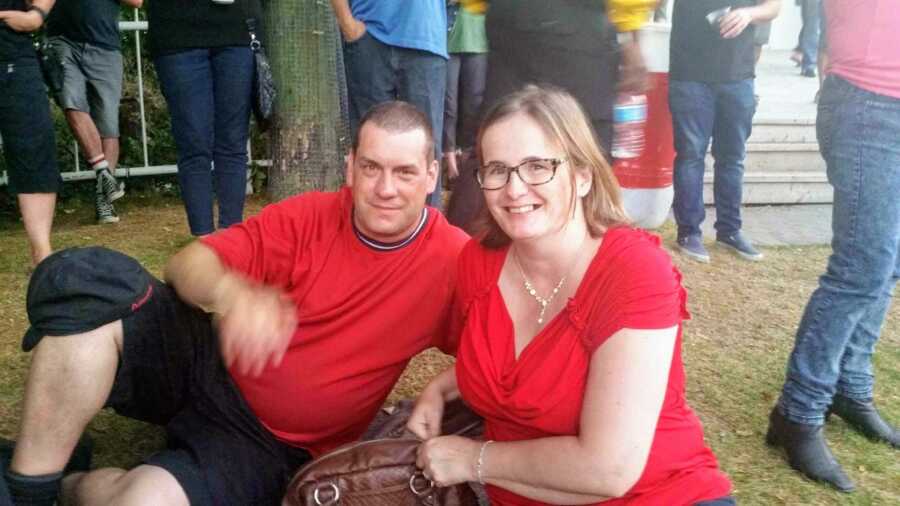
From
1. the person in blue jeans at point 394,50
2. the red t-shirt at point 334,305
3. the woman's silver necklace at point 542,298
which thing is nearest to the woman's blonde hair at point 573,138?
the woman's silver necklace at point 542,298

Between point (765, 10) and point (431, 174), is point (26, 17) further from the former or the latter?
point (765, 10)

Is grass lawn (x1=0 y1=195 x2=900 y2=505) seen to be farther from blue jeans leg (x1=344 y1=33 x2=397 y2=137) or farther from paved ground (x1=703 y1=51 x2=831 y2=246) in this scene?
blue jeans leg (x1=344 y1=33 x2=397 y2=137)

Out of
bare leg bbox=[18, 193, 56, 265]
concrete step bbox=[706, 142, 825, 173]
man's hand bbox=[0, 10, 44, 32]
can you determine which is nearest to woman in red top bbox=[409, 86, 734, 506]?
man's hand bbox=[0, 10, 44, 32]

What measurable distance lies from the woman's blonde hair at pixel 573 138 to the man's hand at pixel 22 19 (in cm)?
259

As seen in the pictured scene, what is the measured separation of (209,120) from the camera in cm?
419

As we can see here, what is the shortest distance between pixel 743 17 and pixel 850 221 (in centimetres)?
259

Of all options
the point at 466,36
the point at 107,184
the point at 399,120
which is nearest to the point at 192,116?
the point at 107,184

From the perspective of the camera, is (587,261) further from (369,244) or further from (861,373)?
(861,373)

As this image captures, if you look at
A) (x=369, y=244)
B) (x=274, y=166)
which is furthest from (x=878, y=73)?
(x=274, y=166)

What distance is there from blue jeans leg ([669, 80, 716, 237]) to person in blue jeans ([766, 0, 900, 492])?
2.31 meters

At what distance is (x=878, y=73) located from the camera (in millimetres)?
2650

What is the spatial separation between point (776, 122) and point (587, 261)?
5.98 metres

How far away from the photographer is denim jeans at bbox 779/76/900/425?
2.64 m

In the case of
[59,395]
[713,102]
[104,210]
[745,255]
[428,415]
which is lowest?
[745,255]
